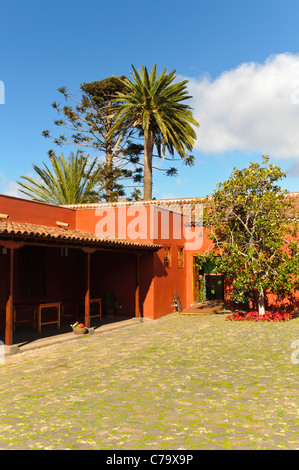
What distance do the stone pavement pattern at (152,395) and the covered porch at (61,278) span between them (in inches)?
84.2

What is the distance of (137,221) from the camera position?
1669 cm

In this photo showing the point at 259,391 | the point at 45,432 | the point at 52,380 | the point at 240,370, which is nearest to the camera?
Answer: the point at 45,432

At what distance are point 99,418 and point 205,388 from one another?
2138 mm

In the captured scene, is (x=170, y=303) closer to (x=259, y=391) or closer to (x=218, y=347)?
(x=218, y=347)

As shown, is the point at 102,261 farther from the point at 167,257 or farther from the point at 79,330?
the point at 79,330

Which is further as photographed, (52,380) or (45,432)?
(52,380)

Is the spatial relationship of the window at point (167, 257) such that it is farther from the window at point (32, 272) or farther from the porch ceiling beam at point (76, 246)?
the window at point (32, 272)

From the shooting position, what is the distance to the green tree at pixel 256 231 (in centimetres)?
1517

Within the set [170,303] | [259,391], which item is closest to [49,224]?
[170,303]

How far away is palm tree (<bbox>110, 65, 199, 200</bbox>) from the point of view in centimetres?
2433

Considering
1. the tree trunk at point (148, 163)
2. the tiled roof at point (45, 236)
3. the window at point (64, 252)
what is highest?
the tree trunk at point (148, 163)

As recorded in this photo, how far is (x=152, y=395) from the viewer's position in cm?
643

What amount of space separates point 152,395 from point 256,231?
36.3ft

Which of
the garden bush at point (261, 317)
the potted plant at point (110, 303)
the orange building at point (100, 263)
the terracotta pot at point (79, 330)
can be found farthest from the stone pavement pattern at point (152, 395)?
the potted plant at point (110, 303)
